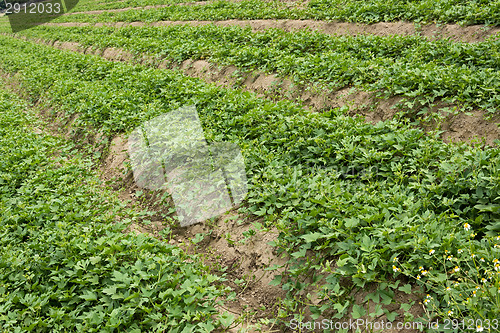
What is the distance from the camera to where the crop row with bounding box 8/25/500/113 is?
17.0 ft

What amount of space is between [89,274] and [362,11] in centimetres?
973

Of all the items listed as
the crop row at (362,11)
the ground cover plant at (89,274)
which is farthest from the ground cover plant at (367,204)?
the crop row at (362,11)

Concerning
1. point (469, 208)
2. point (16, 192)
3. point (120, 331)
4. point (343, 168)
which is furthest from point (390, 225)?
point (16, 192)

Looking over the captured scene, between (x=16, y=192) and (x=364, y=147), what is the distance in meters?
5.27

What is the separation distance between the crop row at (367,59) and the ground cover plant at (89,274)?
433 centimetres

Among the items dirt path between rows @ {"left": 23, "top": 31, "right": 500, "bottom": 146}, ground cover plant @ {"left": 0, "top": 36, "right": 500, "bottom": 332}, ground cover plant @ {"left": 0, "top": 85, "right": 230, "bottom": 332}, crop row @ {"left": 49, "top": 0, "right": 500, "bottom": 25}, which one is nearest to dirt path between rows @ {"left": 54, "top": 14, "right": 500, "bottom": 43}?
crop row @ {"left": 49, "top": 0, "right": 500, "bottom": 25}

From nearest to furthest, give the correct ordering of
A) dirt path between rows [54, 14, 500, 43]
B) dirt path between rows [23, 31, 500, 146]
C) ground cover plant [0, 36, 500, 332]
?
1. ground cover plant [0, 36, 500, 332]
2. dirt path between rows [23, 31, 500, 146]
3. dirt path between rows [54, 14, 500, 43]

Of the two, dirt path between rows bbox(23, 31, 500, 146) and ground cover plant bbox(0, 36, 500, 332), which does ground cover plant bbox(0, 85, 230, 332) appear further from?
dirt path between rows bbox(23, 31, 500, 146)

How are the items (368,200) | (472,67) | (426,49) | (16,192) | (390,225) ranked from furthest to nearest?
(426,49)
(472,67)
(16,192)
(368,200)
(390,225)

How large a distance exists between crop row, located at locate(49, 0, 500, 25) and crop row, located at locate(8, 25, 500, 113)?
148 cm

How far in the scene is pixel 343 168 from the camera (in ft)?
14.6

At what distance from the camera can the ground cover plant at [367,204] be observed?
8.93 feet

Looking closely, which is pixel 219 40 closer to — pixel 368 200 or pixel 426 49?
pixel 426 49

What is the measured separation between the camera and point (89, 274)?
3.37 metres
